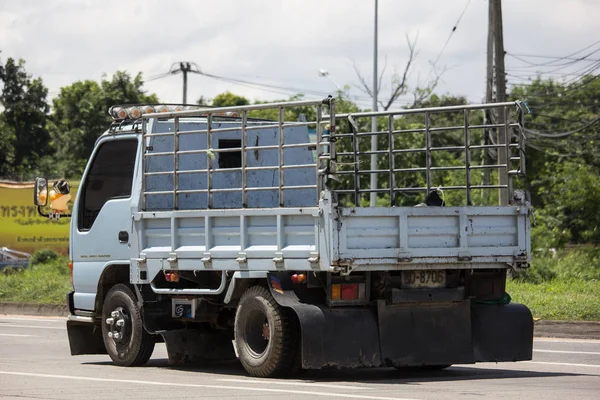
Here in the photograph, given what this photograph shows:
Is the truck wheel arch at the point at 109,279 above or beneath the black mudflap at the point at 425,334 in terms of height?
above

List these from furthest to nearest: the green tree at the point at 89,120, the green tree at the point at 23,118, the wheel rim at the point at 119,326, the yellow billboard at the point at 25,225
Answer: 1. the green tree at the point at 23,118
2. the green tree at the point at 89,120
3. the yellow billboard at the point at 25,225
4. the wheel rim at the point at 119,326

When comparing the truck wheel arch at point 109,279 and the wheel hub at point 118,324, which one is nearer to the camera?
the wheel hub at point 118,324

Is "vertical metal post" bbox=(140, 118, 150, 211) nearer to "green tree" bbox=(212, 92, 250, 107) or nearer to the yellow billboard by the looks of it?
the yellow billboard

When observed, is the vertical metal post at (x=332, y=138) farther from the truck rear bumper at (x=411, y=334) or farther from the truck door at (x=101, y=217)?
the truck door at (x=101, y=217)

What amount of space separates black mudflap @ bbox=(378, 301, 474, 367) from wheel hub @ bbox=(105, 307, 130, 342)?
3204 millimetres

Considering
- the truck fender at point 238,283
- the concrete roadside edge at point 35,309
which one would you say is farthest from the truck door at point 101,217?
the concrete roadside edge at point 35,309

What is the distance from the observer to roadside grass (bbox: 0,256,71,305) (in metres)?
25.4

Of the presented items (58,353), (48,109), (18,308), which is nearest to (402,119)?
(48,109)

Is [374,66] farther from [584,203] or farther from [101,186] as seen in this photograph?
[101,186]

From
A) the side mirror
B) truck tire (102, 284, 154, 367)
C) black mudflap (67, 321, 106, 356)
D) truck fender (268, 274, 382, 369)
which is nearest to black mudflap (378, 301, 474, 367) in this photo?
truck fender (268, 274, 382, 369)

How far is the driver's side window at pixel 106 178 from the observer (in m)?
13.4

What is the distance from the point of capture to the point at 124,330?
13070 mm

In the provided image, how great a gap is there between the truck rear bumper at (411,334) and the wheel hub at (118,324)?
2.58 meters

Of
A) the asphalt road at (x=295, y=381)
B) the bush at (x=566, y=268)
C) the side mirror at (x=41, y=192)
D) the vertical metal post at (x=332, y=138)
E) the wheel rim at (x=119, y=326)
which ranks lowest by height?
the asphalt road at (x=295, y=381)
